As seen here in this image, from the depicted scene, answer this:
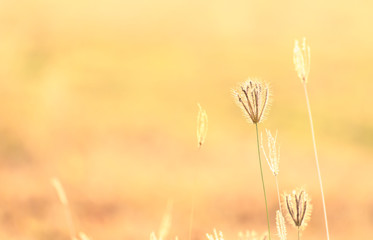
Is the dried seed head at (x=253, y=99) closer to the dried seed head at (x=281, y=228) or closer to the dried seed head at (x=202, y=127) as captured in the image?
the dried seed head at (x=202, y=127)

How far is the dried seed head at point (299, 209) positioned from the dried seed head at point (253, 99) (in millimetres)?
239

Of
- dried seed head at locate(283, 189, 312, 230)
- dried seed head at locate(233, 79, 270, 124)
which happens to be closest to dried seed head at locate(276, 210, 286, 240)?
dried seed head at locate(283, 189, 312, 230)

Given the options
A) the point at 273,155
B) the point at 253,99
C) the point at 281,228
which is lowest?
the point at 281,228

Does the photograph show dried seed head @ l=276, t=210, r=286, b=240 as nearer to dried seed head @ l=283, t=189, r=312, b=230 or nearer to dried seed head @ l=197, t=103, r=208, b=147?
dried seed head @ l=283, t=189, r=312, b=230

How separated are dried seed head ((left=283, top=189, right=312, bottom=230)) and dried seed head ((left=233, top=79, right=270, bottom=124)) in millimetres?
239

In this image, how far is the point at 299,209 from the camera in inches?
67.2

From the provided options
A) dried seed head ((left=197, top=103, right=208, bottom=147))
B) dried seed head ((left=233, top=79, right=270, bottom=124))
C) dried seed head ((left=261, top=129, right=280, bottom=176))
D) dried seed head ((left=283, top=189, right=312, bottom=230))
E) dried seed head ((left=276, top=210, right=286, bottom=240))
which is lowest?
dried seed head ((left=276, top=210, right=286, bottom=240))

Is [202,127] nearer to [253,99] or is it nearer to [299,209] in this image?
[253,99]

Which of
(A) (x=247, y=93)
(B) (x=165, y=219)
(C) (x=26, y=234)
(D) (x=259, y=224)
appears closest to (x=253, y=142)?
(D) (x=259, y=224)

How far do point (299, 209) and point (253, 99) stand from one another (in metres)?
0.34

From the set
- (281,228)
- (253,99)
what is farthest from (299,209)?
(253,99)

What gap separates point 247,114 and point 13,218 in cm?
225

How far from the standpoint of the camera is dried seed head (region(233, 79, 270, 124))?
5.72ft

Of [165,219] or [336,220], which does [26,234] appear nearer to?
[336,220]
